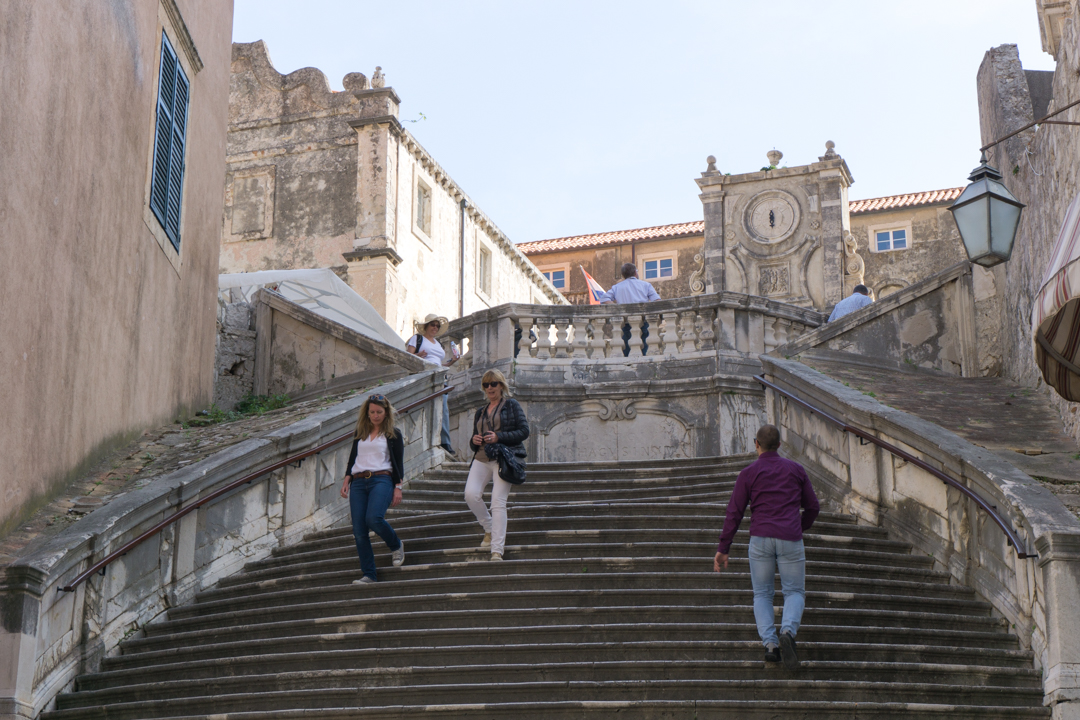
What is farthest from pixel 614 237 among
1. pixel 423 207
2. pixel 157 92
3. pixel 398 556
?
pixel 398 556

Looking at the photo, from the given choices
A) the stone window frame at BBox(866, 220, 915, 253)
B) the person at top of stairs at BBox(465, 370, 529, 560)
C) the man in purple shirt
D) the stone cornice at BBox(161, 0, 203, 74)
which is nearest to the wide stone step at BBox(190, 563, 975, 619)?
the person at top of stairs at BBox(465, 370, 529, 560)

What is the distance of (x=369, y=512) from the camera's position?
358 inches

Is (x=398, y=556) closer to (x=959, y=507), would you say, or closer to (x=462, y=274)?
(x=959, y=507)

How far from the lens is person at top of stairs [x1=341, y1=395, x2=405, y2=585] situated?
9047 mm

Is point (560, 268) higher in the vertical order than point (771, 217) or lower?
higher

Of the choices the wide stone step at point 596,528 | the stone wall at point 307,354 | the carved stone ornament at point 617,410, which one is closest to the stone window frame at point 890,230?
the carved stone ornament at point 617,410

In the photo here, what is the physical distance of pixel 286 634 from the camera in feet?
27.8

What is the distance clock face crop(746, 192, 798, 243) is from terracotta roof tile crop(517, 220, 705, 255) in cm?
847

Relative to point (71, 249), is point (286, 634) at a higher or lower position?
lower

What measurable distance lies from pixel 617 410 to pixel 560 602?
8.53 m

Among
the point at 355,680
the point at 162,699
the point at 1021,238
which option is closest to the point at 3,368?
the point at 162,699

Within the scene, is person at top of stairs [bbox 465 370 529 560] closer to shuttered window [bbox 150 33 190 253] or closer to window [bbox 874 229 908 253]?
shuttered window [bbox 150 33 190 253]

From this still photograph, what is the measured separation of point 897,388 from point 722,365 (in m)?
3.60

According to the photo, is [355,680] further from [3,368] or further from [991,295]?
[991,295]
